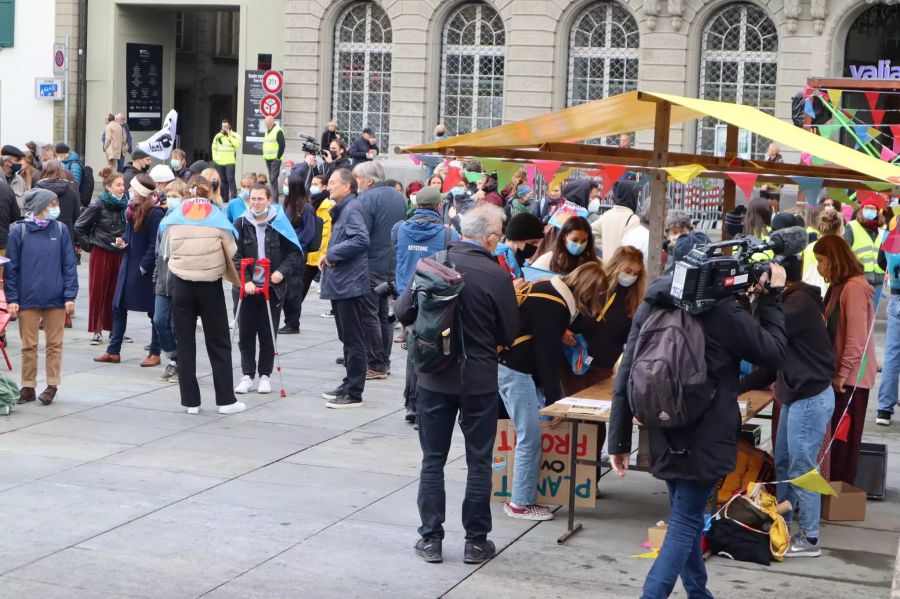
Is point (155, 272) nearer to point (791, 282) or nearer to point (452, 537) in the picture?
point (452, 537)

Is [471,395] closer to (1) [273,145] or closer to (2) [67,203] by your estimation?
(2) [67,203]

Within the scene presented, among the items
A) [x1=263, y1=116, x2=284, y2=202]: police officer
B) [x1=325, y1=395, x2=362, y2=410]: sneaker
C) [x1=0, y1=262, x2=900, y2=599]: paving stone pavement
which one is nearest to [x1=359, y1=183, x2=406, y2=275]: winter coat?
[x1=325, y1=395, x2=362, y2=410]: sneaker

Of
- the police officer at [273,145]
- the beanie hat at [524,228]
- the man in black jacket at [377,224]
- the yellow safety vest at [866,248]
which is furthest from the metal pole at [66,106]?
the beanie hat at [524,228]

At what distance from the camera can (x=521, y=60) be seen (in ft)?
91.1

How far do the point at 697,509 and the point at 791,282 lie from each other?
1.91 metres

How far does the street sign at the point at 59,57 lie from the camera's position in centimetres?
3183

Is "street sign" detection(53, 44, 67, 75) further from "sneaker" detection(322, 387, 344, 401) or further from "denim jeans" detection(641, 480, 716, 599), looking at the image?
"denim jeans" detection(641, 480, 716, 599)

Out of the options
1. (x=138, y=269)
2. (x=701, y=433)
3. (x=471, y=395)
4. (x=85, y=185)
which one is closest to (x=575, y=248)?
(x=471, y=395)

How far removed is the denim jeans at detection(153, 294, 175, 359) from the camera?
469 inches

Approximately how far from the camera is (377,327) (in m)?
11.8

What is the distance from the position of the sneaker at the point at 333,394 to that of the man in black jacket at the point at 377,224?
2.05ft

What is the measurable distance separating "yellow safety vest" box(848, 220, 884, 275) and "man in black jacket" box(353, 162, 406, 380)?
437cm

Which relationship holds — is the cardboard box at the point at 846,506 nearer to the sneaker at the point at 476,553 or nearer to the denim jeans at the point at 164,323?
the sneaker at the point at 476,553

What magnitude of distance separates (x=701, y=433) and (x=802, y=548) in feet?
6.21
